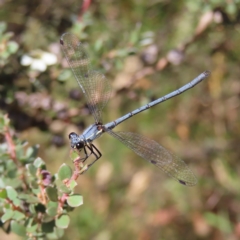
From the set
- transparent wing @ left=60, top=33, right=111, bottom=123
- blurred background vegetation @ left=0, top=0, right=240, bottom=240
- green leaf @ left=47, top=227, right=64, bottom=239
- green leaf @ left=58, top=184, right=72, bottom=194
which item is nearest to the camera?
green leaf @ left=58, top=184, right=72, bottom=194

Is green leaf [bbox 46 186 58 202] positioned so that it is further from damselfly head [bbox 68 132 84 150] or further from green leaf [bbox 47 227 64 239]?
damselfly head [bbox 68 132 84 150]

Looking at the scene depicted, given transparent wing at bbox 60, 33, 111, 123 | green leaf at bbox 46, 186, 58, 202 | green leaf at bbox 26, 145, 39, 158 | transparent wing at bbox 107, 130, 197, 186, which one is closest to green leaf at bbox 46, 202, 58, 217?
green leaf at bbox 46, 186, 58, 202

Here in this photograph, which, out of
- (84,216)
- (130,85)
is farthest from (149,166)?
(130,85)

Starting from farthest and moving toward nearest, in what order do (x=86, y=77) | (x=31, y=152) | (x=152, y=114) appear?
1. (x=152, y=114)
2. (x=86, y=77)
3. (x=31, y=152)

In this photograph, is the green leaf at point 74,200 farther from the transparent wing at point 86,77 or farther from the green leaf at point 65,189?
the transparent wing at point 86,77

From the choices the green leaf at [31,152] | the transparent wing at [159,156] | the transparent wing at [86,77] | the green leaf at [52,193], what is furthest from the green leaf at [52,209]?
the transparent wing at [86,77]

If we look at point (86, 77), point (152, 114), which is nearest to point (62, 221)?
point (86, 77)

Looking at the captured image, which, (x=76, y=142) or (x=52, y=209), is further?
(x=76, y=142)

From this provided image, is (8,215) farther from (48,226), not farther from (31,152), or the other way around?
(31,152)
